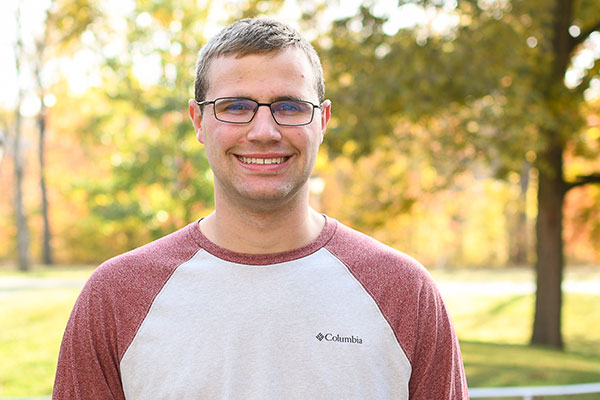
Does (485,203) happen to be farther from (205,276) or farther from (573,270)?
(205,276)

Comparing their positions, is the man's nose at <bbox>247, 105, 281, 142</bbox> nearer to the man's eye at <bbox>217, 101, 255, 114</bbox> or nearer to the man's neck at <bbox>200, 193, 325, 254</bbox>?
the man's eye at <bbox>217, 101, 255, 114</bbox>

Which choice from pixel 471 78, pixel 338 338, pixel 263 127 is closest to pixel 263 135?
pixel 263 127

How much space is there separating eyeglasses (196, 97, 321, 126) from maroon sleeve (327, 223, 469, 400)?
0.42 m

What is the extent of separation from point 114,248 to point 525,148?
76.8ft

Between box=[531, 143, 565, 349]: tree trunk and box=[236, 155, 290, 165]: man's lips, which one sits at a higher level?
box=[236, 155, 290, 165]: man's lips

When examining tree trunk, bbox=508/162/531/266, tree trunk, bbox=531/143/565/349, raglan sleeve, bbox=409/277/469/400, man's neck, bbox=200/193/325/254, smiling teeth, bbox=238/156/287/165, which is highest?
smiling teeth, bbox=238/156/287/165

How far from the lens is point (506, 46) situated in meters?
10.8

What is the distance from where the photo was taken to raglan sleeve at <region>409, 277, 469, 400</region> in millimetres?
1997

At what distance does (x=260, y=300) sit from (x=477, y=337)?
1597 centimetres

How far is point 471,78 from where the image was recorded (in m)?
10.2

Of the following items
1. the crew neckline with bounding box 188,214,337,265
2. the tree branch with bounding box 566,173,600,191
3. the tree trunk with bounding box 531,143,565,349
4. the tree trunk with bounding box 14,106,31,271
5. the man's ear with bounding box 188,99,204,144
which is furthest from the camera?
the tree trunk with bounding box 14,106,31,271

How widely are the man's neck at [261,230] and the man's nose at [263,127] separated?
0.75ft

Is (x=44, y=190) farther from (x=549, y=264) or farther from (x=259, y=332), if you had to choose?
(x=259, y=332)

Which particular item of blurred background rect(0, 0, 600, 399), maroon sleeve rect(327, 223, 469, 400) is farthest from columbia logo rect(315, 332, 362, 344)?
blurred background rect(0, 0, 600, 399)
